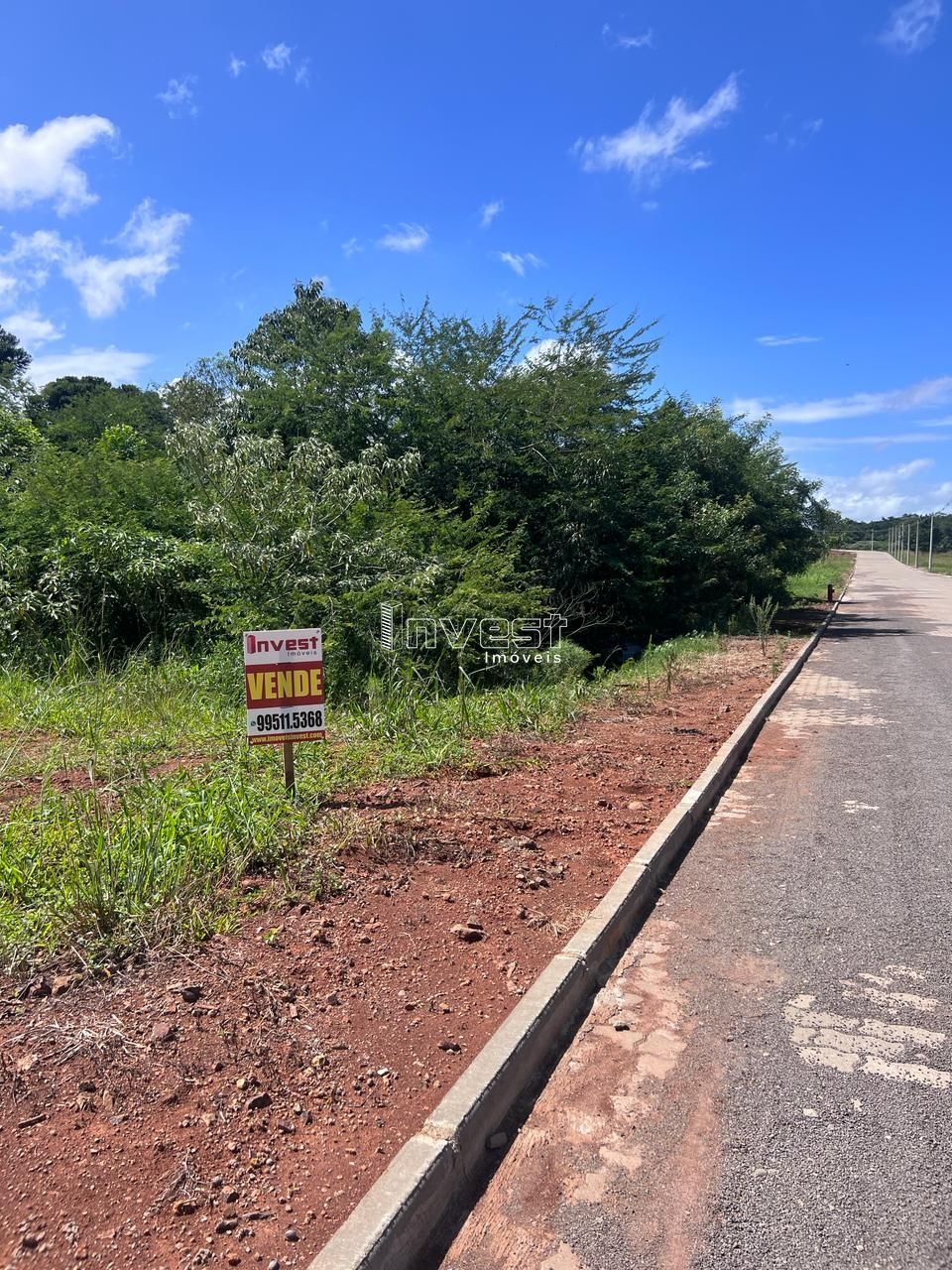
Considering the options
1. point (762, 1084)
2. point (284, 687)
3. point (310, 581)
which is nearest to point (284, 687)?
point (284, 687)

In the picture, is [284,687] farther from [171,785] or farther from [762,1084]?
[762,1084]

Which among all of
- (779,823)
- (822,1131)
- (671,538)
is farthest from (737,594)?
(822,1131)

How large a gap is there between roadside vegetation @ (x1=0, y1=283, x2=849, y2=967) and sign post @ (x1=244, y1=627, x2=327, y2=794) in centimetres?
43

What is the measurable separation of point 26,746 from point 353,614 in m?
3.83

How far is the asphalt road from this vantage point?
2410 millimetres

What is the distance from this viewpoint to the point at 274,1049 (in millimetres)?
3084

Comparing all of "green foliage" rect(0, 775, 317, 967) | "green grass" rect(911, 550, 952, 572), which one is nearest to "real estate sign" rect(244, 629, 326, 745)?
"green foliage" rect(0, 775, 317, 967)

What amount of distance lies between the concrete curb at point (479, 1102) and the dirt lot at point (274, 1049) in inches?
4.5

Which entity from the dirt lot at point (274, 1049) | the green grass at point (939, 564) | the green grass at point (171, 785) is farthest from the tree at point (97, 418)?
the green grass at point (939, 564)

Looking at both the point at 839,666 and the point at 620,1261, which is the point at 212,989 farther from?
the point at 839,666

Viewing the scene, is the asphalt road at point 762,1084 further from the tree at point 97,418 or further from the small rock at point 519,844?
the tree at point 97,418

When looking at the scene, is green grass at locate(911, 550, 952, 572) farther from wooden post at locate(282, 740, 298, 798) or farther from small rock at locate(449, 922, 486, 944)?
small rock at locate(449, 922, 486, 944)

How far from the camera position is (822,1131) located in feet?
9.30

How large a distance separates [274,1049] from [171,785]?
280cm
